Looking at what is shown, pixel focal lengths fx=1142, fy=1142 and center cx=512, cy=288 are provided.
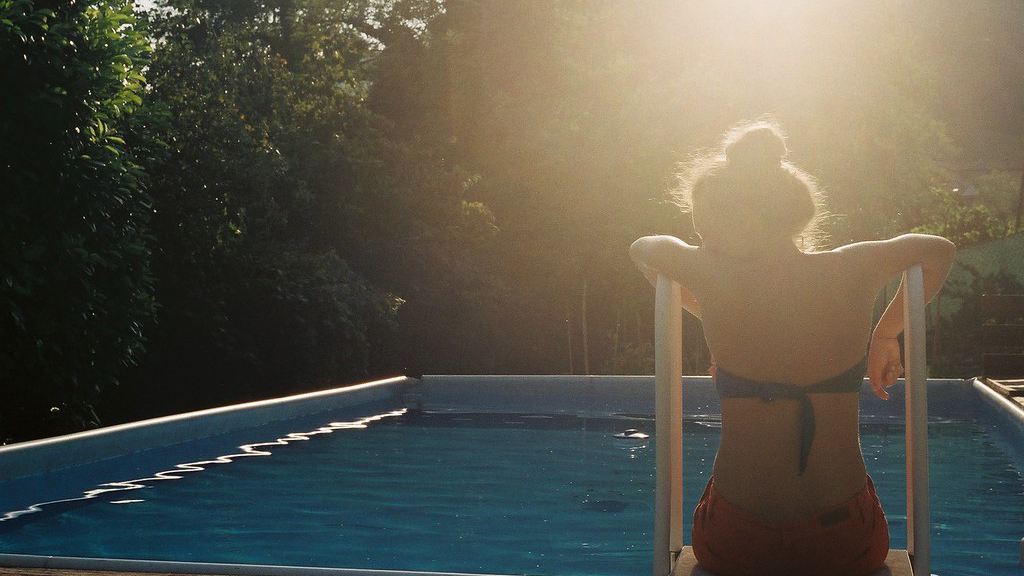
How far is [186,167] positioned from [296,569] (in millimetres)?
10463

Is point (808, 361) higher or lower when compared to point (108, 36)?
lower

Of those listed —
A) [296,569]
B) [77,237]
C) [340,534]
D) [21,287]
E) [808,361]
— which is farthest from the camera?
[77,237]

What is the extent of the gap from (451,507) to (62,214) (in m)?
4.47

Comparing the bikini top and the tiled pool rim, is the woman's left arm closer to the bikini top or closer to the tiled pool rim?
the bikini top

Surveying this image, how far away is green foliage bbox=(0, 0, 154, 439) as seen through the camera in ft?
30.0

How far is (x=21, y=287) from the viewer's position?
28.8ft

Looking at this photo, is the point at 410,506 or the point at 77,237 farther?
the point at 77,237

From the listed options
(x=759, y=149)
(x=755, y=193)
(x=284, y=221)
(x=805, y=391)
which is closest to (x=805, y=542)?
(x=805, y=391)

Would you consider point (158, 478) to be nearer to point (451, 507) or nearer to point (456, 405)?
point (451, 507)

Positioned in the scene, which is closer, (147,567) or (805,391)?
(805,391)

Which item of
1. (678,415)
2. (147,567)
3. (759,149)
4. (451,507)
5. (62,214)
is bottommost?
(451,507)

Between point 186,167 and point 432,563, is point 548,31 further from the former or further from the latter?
point 432,563

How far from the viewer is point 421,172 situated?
A: 17.8 metres

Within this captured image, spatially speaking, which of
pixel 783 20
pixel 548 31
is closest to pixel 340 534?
pixel 548 31
